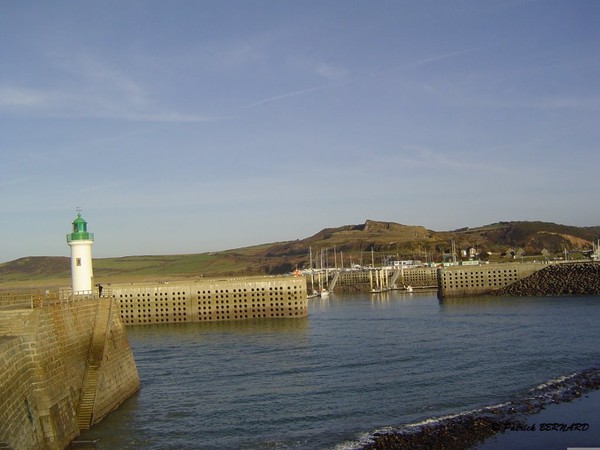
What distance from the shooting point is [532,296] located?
75.1m

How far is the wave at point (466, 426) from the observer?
18.9 m

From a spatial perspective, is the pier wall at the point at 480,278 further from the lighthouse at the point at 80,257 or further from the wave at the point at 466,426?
the lighthouse at the point at 80,257

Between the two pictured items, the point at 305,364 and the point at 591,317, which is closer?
the point at 305,364

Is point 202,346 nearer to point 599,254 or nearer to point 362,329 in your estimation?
point 362,329

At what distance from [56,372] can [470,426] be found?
13052 millimetres

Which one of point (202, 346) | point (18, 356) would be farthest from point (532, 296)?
point (18, 356)

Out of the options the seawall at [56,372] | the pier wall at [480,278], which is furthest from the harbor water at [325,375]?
the pier wall at [480,278]

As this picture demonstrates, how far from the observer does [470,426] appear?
20.4 meters

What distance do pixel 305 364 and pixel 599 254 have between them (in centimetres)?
9042

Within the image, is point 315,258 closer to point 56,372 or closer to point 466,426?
point 466,426

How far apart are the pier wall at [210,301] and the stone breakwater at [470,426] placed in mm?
34799

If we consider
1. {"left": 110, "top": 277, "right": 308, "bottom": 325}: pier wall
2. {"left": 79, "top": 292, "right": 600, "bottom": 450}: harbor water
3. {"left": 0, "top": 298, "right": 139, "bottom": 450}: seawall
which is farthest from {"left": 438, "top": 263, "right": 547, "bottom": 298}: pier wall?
{"left": 0, "top": 298, "right": 139, "bottom": 450}: seawall

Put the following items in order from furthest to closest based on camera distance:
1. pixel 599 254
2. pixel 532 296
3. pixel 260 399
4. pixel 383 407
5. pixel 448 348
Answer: pixel 599 254 → pixel 532 296 → pixel 448 348 → pixel 260 399 → pixel 383 407

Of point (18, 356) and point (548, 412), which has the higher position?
point (18, 356)
